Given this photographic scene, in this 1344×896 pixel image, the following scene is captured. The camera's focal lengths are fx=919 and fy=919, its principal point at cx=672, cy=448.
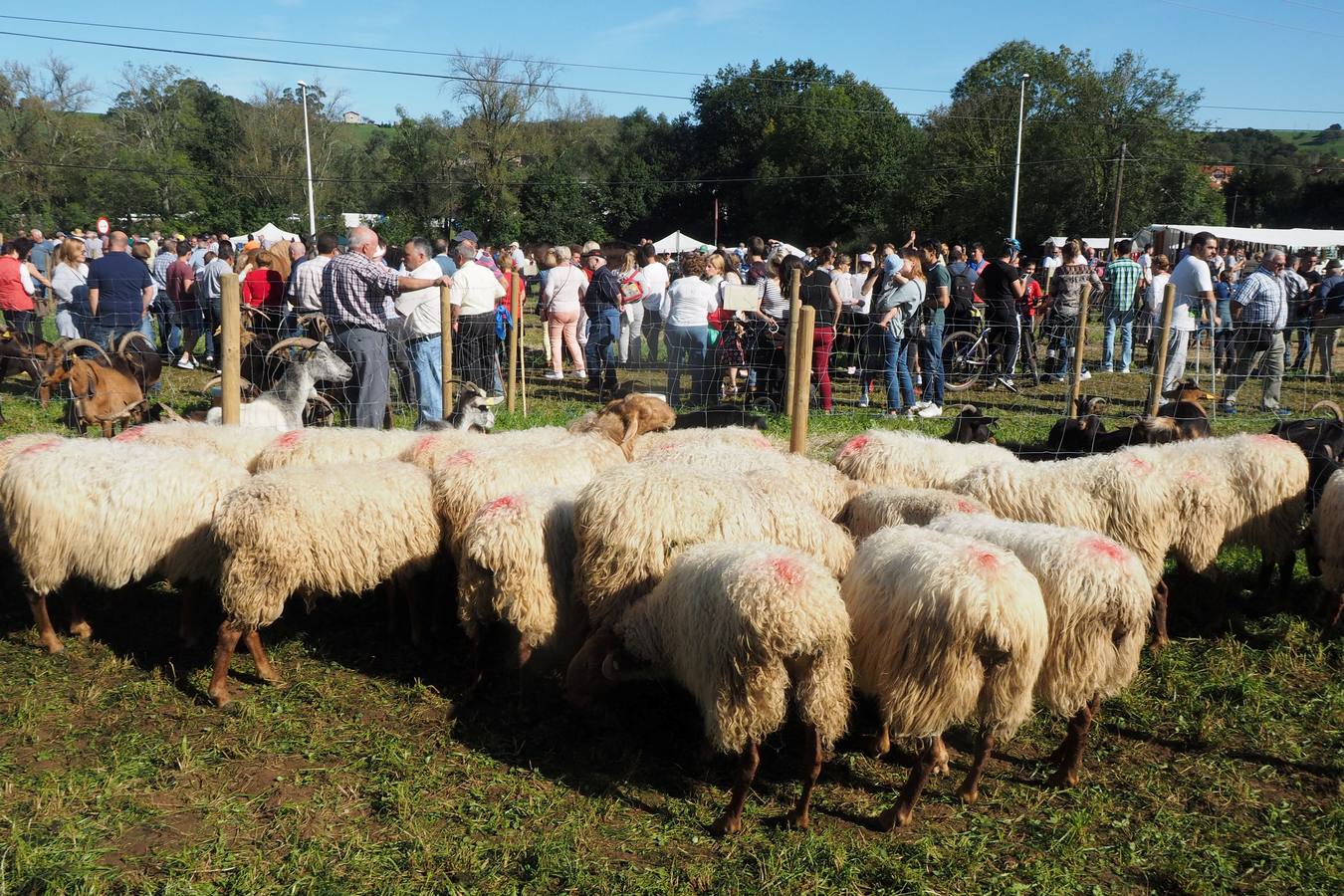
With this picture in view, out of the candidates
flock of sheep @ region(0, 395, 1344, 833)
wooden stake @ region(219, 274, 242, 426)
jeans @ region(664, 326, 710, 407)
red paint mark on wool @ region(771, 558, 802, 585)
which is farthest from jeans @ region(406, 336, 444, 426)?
red paint mark on wool @ region(771, 558, 802, 585)

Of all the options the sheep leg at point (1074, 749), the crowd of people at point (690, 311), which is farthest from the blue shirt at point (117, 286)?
the sheep leg at point (1074, 749)

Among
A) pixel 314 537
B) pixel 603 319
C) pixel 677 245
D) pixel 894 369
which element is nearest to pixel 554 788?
pixel 314 537

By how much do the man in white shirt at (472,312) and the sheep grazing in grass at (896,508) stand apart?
19.6 ft

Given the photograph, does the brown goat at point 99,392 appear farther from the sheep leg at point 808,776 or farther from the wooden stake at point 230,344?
the sheep leg at point 808,776

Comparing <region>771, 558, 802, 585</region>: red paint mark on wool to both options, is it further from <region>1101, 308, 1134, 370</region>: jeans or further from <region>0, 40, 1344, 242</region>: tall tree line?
<region>0, 40, 1344, 242</region>: tall tree line

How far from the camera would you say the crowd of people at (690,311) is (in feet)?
29.3

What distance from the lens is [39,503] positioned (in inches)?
193

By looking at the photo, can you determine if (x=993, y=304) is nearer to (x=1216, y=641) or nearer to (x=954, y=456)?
(x=954, y=456)

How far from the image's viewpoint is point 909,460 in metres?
6.18

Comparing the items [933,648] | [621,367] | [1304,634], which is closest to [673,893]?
[933,648]

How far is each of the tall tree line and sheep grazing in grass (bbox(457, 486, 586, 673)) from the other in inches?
1578

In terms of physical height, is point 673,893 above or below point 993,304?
below

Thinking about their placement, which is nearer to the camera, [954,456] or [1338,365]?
[954,456]

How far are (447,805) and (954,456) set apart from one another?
13.1 feet
